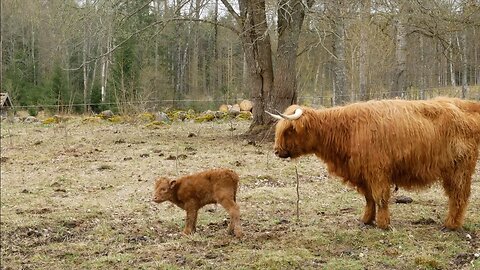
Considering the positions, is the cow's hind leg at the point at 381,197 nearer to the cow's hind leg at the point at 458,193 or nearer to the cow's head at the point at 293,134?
the cow's hind leg at the point at 458,193

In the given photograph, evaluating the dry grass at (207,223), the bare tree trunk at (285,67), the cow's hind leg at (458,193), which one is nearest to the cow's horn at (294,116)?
the dry grass at (207,223)

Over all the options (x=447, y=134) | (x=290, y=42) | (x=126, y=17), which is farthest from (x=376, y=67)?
(x=447, y=134)

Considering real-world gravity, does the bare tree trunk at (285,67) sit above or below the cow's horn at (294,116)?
above

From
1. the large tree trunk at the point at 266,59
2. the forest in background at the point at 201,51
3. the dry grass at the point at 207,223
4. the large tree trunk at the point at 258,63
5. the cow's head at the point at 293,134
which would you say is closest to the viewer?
the dry grass at the point at 207,223

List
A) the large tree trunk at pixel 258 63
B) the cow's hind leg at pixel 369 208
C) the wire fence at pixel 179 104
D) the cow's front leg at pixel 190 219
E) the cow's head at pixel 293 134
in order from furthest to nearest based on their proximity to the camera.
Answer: the wire fence at pixel 179 104 → the large tree trunk at pixel 258 63 → the cow's hind leg at pixel 369 208 → the cow's head at pixel 293 134 → the cow's front leg at pixel 190 219

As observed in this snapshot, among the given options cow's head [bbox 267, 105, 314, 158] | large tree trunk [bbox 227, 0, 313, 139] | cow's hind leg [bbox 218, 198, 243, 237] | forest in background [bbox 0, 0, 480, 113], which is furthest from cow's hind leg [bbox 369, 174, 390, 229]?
large tree trunk [bbox 227, 0, 313, 139]

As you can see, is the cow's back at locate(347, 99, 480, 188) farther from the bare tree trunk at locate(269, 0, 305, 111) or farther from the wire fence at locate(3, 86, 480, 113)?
the wire fence at locate(3, 86, 480, 113)

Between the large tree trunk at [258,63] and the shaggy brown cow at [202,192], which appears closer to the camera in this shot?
the shaggy brown cow at [202,192]

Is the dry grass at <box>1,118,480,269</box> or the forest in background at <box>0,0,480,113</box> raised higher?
the forest in background at <box>0,0,480,113</box>

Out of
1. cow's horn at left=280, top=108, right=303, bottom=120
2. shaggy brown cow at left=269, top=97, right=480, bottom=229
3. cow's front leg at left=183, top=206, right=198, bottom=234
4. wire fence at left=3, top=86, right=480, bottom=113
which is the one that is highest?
wire fence at left=3, top=86, right=480, bottom=113

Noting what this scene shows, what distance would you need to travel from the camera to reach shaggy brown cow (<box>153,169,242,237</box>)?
653 centimetres

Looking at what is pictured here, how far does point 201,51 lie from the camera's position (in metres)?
48.1

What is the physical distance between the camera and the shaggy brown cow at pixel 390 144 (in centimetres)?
661

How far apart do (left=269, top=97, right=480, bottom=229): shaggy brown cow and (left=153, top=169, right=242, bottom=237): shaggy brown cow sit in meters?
0.78
